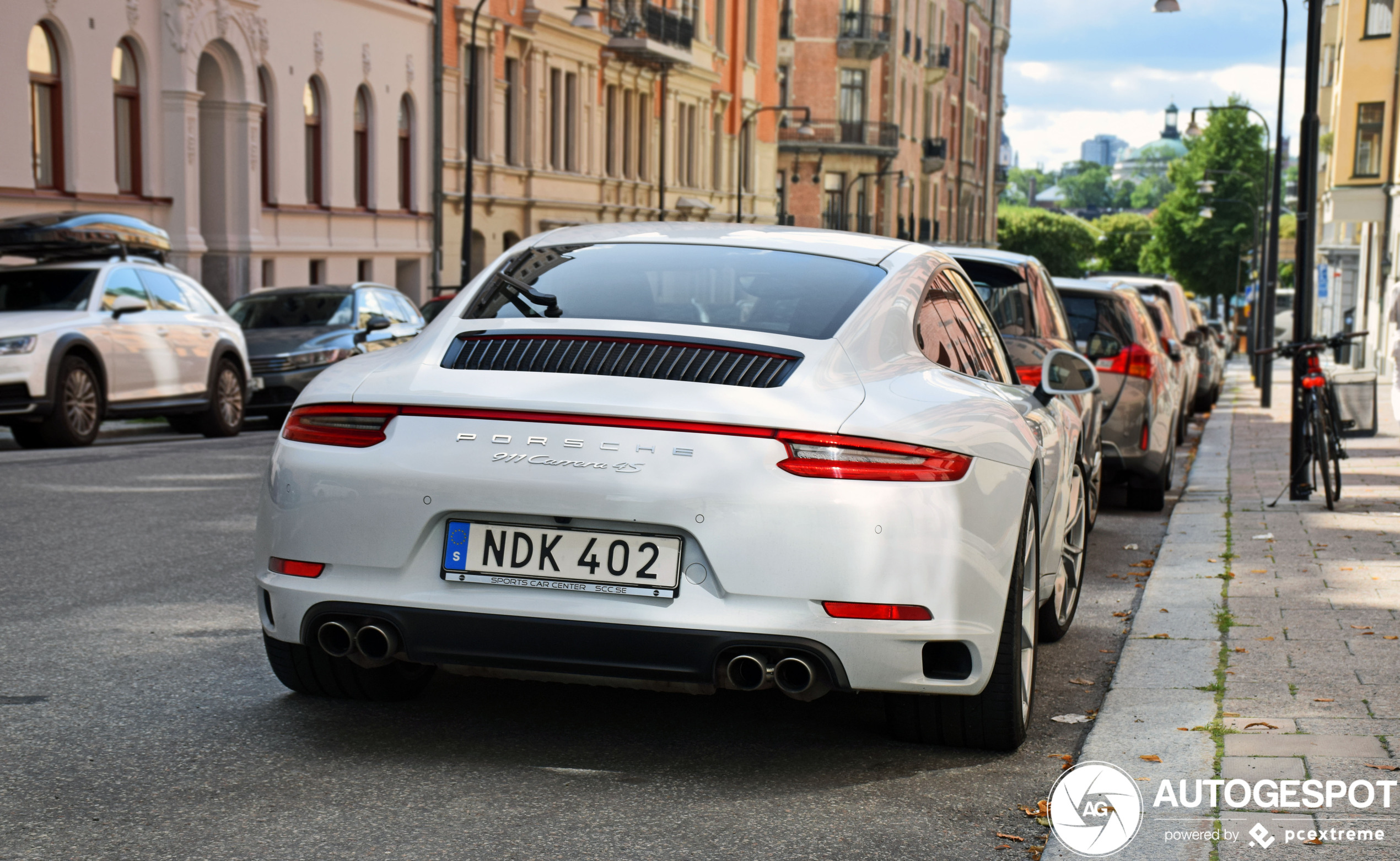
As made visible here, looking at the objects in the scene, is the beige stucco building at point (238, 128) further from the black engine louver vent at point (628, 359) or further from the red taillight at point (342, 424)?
the black engine louver vent at point (628, 359)

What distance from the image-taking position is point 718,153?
57.3 m

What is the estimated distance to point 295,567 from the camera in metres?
4.76

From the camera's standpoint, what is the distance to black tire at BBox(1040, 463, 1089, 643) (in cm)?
686

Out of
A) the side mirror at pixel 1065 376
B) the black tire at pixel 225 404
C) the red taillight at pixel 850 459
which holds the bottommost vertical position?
the black tire at pixel 225 404

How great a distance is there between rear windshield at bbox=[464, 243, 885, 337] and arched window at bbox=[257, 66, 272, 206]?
87.0 ft

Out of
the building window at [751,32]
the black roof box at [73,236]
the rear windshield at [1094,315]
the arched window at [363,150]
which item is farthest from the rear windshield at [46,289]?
the building window at [751,32]

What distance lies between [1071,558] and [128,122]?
23.1m

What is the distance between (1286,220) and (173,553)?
566ft

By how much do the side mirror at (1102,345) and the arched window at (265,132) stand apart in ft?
73.2

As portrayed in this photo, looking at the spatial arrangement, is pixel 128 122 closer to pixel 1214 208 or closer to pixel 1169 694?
pixel 1169 694

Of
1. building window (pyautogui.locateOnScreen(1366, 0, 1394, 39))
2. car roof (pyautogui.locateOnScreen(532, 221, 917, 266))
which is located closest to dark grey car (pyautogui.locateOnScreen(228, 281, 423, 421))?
car roof (pyautogui.locateOnScreen(532, 221, 917, 266))

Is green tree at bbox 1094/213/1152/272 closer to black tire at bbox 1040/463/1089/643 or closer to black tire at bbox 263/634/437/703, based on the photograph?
black tire at bbox 1040/463/1089/643

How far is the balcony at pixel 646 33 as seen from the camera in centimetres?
4600

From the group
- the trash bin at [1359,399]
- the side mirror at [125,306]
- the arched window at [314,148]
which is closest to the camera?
the trash bin at [1359,399]
